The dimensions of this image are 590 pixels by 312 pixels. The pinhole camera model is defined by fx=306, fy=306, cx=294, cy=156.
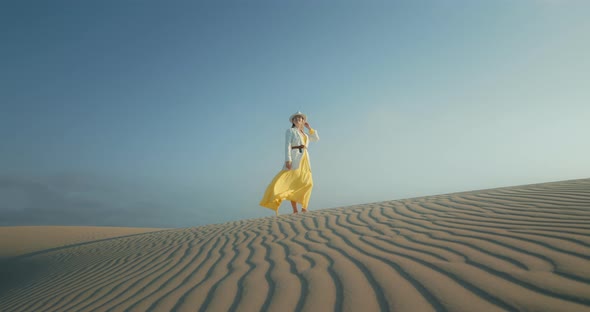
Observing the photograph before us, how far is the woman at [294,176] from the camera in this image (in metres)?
7.10

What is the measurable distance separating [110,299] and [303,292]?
1.66 m

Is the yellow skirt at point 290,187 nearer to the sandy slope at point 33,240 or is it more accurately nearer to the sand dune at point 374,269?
the sand dune at point 374,269

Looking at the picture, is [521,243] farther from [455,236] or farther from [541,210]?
[541,210]

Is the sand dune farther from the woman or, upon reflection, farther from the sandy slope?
the sandy slope

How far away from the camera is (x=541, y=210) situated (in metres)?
3.27

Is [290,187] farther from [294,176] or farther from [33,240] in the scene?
[33,240]

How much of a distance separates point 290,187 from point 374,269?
17.4 ft

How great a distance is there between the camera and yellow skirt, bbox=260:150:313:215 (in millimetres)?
7059

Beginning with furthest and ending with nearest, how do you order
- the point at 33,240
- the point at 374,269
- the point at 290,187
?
the point at 33,240, the point at 290,187, the point at 374,269

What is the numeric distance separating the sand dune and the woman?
284cm

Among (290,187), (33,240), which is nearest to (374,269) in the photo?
(290,187)

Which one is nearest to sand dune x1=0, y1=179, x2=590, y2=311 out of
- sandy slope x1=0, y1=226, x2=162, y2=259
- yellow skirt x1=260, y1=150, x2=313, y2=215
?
yellow skirt x1=260, y1=150, x2=313, y2=215

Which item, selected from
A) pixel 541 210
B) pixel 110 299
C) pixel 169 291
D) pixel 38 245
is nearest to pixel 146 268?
pixel 110 299

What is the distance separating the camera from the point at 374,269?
6.68 feet
